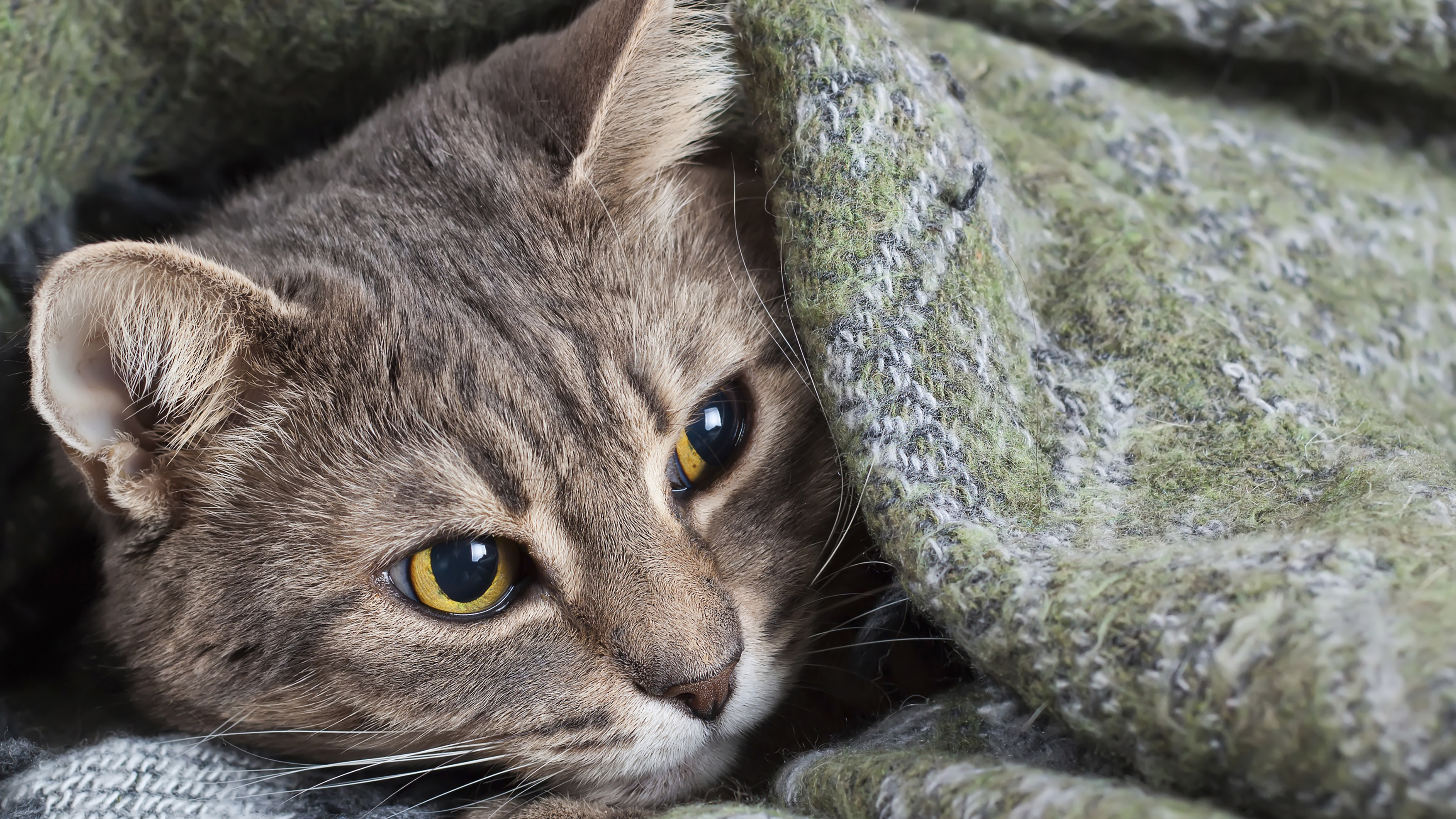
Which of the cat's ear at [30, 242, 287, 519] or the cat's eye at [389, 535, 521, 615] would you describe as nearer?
the cat's ear at [30, 242, 287, 519]

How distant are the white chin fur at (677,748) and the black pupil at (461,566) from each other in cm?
22

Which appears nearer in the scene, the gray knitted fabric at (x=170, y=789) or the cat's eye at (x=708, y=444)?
the gray knitted fabric at (x=170, y=789)

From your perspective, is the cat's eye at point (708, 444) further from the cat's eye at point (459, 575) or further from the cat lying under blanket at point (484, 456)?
the cat's eye at point (459, 575)

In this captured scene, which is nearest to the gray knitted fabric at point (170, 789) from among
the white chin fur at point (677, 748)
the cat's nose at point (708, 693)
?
the white chin fur at point (677, 748)

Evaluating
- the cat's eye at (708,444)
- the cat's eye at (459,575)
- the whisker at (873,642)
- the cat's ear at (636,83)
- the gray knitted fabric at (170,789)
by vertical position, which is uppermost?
the cat's ear at (636,83)

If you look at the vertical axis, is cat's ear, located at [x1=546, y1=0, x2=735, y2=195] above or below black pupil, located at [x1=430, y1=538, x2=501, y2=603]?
above

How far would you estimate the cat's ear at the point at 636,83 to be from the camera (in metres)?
1.16

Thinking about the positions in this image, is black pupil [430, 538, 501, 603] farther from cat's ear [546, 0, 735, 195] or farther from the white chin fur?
cat's ear [546, 0, 735, 195]

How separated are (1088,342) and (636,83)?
22.9 inches

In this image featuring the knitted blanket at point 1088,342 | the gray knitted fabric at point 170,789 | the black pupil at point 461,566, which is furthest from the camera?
the black pupil at point 461,566

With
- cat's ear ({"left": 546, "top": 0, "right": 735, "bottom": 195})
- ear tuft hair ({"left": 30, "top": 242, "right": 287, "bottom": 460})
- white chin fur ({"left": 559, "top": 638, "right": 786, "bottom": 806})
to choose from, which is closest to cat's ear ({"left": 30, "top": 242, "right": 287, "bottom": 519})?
ear tuft hair ({"left": 30, "top": 242, "right": 287, "bottom": 460})

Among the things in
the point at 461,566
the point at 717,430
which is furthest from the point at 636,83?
the point at 461,566

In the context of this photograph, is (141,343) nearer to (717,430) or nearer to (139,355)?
(139,355)

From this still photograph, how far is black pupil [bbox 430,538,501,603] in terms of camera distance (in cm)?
114
